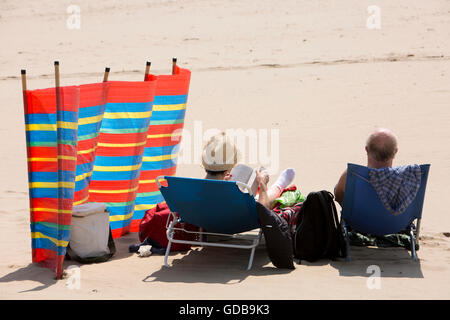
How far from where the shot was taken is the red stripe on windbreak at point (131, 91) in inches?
223

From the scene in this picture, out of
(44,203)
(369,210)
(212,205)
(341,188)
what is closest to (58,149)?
(44,203)

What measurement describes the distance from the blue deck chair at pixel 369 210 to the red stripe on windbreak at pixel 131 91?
5.99ft

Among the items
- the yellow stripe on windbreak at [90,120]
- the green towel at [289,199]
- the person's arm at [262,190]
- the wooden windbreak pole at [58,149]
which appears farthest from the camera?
the green towel at [289,199]

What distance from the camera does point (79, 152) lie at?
5.31 meters

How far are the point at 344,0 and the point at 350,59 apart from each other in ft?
18.9

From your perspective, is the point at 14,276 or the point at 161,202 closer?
the point at 14,276

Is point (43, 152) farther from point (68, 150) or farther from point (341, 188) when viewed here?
point (341, 188)

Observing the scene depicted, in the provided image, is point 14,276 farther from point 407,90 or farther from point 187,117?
point 407,90

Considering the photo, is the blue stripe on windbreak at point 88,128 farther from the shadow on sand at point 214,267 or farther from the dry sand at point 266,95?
the shadow on sand at point 214,267

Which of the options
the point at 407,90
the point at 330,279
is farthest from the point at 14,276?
the point at 407,90

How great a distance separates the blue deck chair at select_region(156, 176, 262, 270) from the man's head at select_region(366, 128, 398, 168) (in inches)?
39.5

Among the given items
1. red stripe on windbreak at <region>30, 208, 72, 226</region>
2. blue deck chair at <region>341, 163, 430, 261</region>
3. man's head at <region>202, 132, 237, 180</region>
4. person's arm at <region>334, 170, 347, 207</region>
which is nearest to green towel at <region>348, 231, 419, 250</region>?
blue deck chair at <region>341, 163, 430, 261</region>

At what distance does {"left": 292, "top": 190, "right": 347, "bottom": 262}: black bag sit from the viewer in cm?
506

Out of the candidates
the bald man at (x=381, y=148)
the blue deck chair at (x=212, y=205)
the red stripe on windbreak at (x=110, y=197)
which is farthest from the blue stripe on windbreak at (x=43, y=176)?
the bald man at (x=381, y=148)
